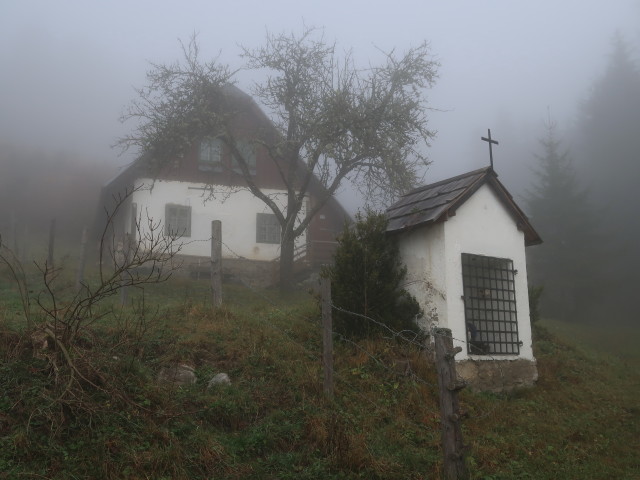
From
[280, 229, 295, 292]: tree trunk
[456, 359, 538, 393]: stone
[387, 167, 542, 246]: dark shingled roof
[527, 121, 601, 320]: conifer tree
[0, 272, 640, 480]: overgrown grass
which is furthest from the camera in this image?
[527, 121, 601, 320]: conifer tree

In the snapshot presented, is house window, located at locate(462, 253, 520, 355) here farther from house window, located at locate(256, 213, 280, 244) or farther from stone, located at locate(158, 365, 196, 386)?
house window, located at locate(256, 213, 280, 244)

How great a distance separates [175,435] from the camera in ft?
21.4

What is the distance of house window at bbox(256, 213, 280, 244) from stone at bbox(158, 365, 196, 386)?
57.9 ft

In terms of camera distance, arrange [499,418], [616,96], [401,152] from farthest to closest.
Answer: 1. [616,96]
2. [401,152]
3. [499,418]

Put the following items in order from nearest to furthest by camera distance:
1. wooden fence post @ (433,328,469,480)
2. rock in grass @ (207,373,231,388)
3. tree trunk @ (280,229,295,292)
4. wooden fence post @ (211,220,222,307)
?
wooden fence post @ (433,328,469,480) < rock in grass @ (207,373,231,388) < wooden fence post @ (211,220,222,307) < tree trunk @ (280,229,295,292)

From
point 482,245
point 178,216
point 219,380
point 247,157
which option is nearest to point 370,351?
point 219,380

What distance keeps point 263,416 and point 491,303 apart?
589cm

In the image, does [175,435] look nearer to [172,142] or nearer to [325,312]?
[325,312]

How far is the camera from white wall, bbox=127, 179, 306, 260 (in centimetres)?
2445

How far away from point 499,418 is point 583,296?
962 inches

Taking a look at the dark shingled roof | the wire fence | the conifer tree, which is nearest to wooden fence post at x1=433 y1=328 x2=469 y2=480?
the wire fence

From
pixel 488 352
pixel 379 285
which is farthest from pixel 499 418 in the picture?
pixel 379 285

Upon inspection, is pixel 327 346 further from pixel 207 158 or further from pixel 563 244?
pixel 563 244

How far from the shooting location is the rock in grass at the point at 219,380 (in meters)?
8.04
